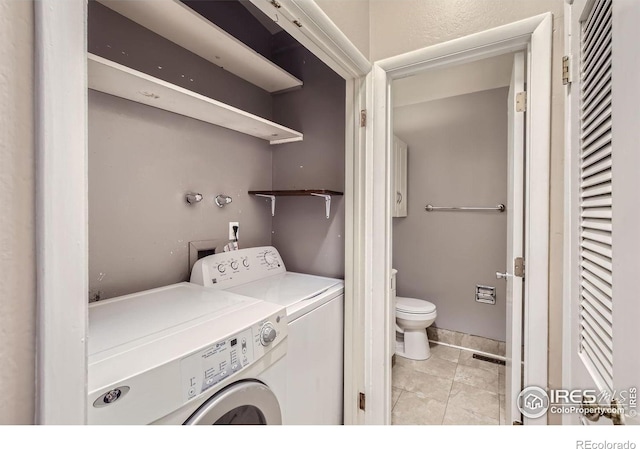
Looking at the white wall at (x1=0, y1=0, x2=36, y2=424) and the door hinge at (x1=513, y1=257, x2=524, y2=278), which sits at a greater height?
the white wall at (x1=0, y1=0, x2=36, y2=424)

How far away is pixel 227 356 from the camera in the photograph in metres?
0.81

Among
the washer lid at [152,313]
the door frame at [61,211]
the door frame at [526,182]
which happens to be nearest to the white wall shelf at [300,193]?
the door frame at [526,182]

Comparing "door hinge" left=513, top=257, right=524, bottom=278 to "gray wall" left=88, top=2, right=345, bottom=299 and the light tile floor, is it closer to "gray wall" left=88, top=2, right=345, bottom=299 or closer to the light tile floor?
"gray wall" left=88, top=2, right=345, bottom=299

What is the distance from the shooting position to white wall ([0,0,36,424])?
33 cm

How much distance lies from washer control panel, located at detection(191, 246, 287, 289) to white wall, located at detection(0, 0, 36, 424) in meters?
1.02

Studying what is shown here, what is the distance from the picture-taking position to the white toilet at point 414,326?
2281 mm

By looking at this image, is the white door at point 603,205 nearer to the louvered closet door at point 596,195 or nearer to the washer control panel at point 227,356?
the louvered closet door at point 596,195

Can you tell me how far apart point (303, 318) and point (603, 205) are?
1.01 metres

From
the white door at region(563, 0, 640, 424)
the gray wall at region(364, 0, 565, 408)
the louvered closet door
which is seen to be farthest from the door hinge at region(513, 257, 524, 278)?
the louvered closet door

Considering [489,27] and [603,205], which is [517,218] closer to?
[603,205]

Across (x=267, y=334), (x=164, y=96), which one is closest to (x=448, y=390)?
(x=267, y=334)

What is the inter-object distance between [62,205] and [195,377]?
1.82 feet

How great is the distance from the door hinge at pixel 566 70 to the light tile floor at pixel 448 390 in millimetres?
1809
